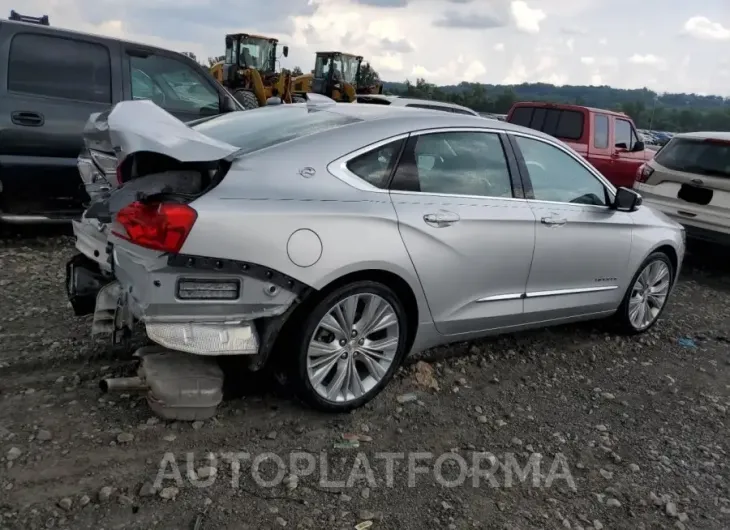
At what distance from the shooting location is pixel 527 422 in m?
3.80

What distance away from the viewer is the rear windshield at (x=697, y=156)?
293 inches

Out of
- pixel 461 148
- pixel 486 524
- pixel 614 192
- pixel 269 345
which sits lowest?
pixel 486 524

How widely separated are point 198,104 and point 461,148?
352 centimetres

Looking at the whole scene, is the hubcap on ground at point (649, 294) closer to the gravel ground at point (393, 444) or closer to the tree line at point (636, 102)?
the gravel ground at point (393, 444)

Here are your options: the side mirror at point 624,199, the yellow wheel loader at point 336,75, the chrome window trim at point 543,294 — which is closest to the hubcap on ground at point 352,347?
the chrome window trim at point 543,294

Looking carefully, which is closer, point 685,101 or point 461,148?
point 461,148

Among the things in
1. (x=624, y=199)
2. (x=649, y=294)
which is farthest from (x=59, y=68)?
(x=649, y=294)

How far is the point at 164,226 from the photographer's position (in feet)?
9.55

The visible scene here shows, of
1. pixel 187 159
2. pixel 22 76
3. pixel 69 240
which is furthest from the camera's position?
pixel 69 240

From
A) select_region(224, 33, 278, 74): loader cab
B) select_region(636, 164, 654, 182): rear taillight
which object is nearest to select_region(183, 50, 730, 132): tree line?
select_region(224, 33, 278, 74): loader cab

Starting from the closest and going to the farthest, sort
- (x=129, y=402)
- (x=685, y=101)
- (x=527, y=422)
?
(x=129, y=402), (x=527, y=422), (x=685, y=101)

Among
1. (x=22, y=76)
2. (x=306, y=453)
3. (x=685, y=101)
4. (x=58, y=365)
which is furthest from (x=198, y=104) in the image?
(x=685, y=101)

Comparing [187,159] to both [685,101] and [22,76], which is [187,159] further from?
[685,101]
